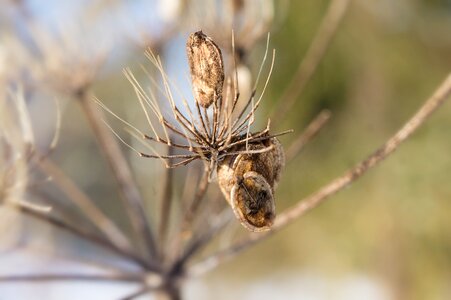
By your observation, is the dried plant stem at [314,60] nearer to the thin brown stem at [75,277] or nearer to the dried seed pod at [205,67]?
the thin brown stem at [75,277]

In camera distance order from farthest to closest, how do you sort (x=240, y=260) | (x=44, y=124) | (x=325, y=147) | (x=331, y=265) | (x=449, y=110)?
(x=240, y=260), (x=331, y=265), (x=325, y=147), (x=449, y=110), (x=44, y=124)

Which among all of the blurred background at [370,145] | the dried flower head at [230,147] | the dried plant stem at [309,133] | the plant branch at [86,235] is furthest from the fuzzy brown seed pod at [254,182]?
the blurred background at [370,145]

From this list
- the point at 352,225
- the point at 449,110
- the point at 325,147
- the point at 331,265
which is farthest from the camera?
the point at 331,265

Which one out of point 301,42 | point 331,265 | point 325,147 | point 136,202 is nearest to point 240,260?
point 331,265

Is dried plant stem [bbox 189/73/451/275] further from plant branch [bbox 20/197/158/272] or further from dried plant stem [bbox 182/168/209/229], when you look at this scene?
plant branch [bbox 20/197/158/272]

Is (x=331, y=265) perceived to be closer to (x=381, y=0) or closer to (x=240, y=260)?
(x=381, y=0)
